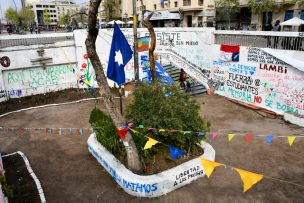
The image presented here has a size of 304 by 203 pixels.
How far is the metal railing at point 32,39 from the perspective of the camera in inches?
714

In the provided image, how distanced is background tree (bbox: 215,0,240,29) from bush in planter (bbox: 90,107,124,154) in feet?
96.4

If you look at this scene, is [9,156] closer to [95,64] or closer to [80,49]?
[95,64]

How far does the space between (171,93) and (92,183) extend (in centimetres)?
393

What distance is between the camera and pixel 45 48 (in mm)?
19141

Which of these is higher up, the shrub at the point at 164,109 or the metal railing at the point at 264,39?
the metal railing at the point at 264,39

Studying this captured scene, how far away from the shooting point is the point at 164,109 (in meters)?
8.70

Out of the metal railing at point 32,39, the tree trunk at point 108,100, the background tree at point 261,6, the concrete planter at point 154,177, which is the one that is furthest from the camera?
the background tree at point 261,6

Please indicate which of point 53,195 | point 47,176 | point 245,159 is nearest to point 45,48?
point 47,176

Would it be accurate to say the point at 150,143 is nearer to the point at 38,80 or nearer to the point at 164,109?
the point at 164,109

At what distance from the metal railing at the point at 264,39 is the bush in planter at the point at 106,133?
32.7ft

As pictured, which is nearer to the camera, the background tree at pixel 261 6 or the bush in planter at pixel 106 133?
the bush in planter at pixel 106 133

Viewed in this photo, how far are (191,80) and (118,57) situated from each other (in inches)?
425

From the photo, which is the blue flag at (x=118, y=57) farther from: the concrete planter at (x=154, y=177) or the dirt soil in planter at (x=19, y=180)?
the dirt soil in planter at (x=19, y=180)

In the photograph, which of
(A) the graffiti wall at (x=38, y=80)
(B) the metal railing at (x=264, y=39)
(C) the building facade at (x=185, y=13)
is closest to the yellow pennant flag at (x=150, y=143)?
(B) the metal railing at (x=264, y=39)
